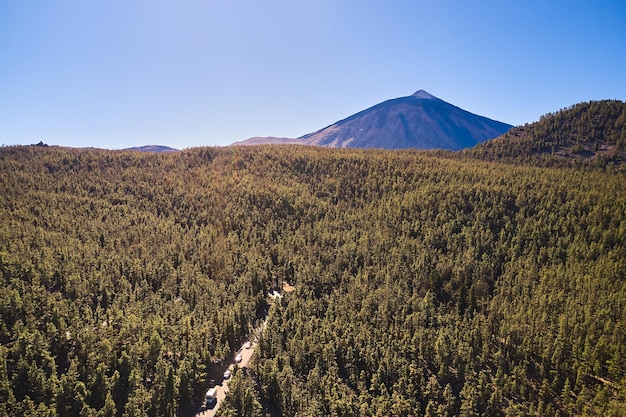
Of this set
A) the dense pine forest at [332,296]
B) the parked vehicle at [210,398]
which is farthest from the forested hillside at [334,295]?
the parked vehicle at [210,398]

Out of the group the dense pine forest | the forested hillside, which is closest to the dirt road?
the dense pine forest

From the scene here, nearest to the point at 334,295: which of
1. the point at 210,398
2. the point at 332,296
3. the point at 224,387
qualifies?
the point at 332,296

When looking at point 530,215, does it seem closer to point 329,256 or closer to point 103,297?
point 329,256

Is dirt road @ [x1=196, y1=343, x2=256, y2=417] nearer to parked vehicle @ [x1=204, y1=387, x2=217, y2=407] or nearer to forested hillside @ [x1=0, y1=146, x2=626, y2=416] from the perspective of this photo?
parked vehicle @ [x1=204, y1=387, x2=217, y2=407]

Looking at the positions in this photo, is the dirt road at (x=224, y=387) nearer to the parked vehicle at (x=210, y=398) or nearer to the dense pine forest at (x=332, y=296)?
the parked vehicle at (x=210, y=398)

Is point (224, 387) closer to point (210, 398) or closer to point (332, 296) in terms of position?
point (210, 398)
